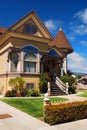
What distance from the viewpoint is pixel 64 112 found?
12.8m

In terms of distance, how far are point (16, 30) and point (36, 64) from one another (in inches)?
210

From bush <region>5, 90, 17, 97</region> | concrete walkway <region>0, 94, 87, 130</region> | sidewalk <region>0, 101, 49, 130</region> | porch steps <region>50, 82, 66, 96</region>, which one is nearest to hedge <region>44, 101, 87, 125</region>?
concrete walkway <region>0, 94, 87, 130</region>

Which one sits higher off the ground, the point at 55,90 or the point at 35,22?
the point at 35,22

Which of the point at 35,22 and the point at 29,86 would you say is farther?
the point at 35,22

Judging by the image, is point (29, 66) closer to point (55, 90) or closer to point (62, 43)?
point (55, 90)

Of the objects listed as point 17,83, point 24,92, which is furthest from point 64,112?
point 24,92

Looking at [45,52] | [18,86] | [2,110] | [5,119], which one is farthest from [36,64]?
[5,119]

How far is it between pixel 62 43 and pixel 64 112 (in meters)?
29.3

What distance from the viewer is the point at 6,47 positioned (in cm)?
2917

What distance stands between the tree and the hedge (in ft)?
43.9

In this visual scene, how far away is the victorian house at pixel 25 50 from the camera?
91.6 feet

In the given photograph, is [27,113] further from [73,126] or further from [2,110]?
[73,126]

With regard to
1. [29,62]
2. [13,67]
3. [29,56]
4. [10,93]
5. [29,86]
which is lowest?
[10,93]

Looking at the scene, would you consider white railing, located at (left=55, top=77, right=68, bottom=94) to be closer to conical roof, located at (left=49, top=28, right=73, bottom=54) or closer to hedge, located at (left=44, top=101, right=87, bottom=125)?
conical roof, located at (left=49, top=28, right=73, bottom=54)
